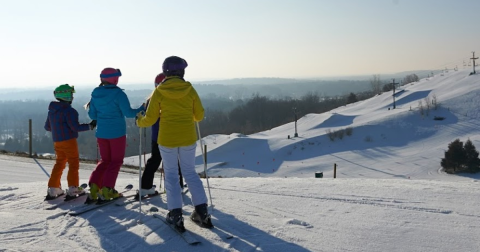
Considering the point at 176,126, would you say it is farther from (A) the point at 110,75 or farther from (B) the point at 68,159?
(B) the point at 68,159

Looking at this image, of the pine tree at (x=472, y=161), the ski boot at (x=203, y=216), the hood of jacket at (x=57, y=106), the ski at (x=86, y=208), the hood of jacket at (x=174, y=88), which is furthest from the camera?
the pine tree at (x=472, y=161)

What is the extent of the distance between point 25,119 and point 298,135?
118 metres

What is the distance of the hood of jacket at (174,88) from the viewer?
14.5ft

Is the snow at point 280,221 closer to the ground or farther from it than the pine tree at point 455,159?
farther from it

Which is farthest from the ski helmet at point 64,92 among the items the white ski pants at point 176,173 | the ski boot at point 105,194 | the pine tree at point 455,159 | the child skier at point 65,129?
the pine tree at point 455,159

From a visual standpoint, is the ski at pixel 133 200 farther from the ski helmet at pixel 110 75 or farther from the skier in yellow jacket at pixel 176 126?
the ski helmet at pixel 110 75

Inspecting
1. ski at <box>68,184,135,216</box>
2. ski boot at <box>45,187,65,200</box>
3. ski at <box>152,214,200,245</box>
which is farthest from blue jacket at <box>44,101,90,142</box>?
ski at <box>152,214,200,245</box>

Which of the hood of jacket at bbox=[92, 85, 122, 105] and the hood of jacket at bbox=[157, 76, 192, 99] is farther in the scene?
the hood of jacket at bbox=[92, 85, 122, 105]

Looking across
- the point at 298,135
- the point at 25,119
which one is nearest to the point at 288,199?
the point at 298,135

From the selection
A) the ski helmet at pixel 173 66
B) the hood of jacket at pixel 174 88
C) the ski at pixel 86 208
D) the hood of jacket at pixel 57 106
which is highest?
the ski helmet at pixel 173 66

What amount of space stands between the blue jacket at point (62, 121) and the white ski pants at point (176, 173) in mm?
2130

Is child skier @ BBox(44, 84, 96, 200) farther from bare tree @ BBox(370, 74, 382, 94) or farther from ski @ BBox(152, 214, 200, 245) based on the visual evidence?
bare tree @ BBox(370, 74, 382, 94)

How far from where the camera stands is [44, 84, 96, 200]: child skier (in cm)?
608

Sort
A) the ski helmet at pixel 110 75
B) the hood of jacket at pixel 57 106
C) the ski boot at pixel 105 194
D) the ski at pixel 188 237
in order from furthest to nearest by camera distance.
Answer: the hood of jacket at pixel 57 106 < the ski boot at pixel 105 194 < the ski helmet at pixel 110 75 < the ski at pixel 188 237
